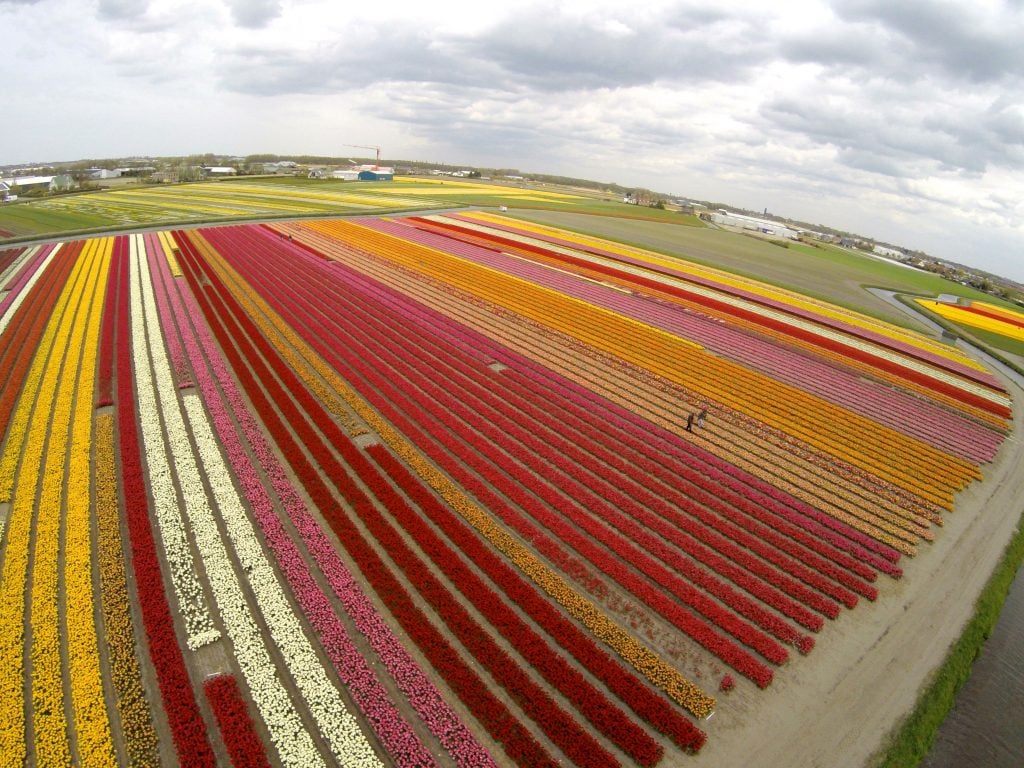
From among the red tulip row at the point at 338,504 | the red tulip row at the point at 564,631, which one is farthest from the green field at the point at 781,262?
the red tulip row at the point at 338,504

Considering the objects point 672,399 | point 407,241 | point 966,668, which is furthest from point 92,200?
point 966,668

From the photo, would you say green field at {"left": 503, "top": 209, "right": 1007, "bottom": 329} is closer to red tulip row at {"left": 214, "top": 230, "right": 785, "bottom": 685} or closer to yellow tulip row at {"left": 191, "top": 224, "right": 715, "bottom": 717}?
red tulip row at {"left": 214, "top": 230, "right": 785, "bottom": 685}

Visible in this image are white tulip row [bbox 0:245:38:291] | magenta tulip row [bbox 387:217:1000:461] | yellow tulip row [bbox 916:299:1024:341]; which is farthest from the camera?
yellow tulip row [bbox 916:299:1024:341]

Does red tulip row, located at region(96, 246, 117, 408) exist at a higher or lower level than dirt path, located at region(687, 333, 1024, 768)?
higher

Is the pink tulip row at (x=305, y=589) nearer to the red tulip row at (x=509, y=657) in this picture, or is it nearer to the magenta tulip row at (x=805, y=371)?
the red tulip row at (x=509, y=657)

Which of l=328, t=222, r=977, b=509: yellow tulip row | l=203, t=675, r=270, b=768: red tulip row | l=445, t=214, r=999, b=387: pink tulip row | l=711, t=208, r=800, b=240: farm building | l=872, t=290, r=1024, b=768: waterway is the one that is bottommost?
l=203, t=675, r=270, b=768: red tulip row

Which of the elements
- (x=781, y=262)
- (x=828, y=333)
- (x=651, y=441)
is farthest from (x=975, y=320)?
(x=651, y=441)

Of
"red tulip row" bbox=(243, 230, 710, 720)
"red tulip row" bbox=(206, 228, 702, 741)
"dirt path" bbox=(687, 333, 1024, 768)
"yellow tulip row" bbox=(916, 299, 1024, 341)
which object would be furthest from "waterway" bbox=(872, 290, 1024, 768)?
"yellow tulip row" bbox=(916, 299, 1024, 341)
